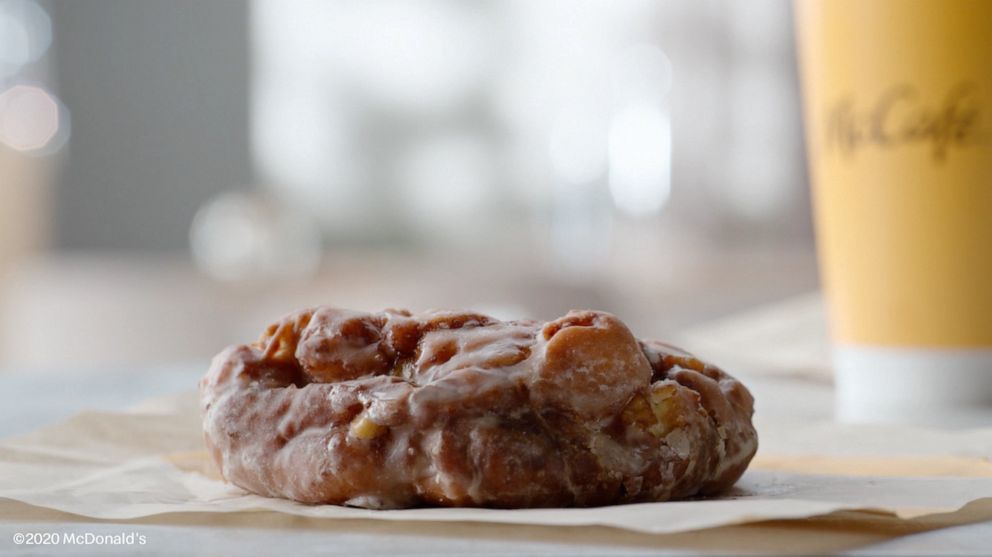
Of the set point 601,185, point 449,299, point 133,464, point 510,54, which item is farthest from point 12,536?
point 510,54

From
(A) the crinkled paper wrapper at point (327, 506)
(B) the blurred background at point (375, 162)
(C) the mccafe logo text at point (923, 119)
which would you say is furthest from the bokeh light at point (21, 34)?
(C) the mccafe logo text at point (923, 119)

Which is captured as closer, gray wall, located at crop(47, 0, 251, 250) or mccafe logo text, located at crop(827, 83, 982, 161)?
mccafe logo text, located at crop(827, 83, 982, 161)

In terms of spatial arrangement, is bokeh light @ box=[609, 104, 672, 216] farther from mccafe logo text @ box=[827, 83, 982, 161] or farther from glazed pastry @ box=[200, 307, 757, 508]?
glazed pastry @ box=[200, 307, 757, 508]

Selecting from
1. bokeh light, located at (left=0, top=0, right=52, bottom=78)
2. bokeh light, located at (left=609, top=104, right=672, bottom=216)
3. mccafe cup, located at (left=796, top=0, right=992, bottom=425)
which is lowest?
mccafe cup, located at (left=796, top=0, right=992, bottom=425)

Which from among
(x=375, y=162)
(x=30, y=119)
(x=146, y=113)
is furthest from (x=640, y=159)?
(x=30, y=119)

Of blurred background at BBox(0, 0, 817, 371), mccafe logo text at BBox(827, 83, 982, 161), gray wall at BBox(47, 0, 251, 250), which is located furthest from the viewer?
gray wall at BBox(47, 0, 251, 250)

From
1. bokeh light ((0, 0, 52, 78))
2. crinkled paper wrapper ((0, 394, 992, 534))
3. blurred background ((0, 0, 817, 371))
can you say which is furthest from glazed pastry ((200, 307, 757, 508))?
bokeh light ((0, 0, 52, 78))

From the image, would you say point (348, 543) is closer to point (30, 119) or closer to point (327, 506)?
point (327, 506)
